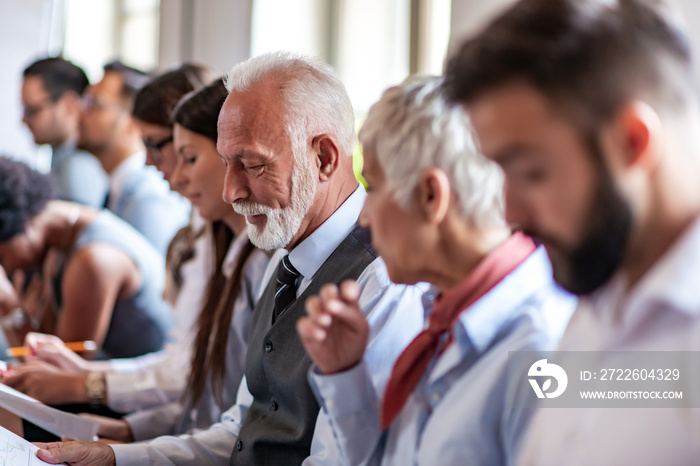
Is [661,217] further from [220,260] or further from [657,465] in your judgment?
[220,260]

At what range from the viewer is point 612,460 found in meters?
0.84

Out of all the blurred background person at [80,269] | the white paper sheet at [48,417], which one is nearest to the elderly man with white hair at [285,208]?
the white paper sheet at [48,417]

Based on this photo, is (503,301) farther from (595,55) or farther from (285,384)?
(285,384)

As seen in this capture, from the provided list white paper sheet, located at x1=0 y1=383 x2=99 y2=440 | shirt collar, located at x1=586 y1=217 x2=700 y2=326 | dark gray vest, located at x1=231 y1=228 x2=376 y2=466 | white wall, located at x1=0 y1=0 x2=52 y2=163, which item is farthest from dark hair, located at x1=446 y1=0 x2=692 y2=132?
white wall, located at x1=0 y1=0 x2=52 y2=163

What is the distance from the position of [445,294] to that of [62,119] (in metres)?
4.42

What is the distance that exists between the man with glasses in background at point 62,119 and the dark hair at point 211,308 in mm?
2920

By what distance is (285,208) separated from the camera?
1702 millimetres

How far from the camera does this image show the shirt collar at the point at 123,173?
4344mm

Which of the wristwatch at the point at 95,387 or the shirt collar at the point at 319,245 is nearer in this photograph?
the shirt collar at the point at 319,245

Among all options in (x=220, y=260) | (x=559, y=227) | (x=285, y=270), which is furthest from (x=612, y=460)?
(x=220, y=260)

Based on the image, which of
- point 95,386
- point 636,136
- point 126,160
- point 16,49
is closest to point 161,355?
point 95,386

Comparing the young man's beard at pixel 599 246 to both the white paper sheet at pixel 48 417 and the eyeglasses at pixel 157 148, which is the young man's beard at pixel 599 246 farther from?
the eyeglasses at pixel 157 148

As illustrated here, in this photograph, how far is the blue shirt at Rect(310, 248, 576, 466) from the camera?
107cm

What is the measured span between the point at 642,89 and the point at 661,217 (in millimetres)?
142
